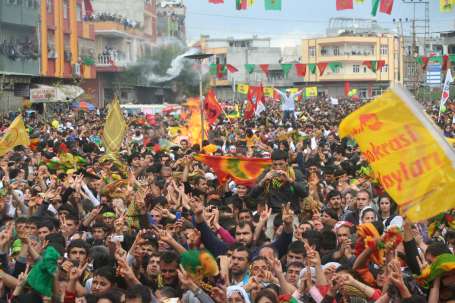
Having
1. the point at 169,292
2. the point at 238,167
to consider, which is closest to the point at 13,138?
the point at 238,167

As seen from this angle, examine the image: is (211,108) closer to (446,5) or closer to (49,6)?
(446,5)

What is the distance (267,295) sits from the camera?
5.80 m

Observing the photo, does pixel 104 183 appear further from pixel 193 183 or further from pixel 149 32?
pixel 149 32

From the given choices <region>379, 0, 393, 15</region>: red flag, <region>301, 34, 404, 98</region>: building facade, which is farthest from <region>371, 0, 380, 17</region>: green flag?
<region>301, 34, 404, 98</region>: building facade

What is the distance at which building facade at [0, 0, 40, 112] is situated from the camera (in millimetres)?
45125

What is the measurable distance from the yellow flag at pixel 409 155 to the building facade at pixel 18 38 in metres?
34.9

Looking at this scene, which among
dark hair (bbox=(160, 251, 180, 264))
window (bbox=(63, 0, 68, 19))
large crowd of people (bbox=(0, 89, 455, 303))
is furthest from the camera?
window (bbox=(63, 0, 68, 19))

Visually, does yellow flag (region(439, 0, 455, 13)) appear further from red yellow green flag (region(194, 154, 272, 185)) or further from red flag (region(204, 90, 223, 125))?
red yellow green flag (region(194, 154, 272, 185))

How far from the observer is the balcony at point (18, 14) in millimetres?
45000

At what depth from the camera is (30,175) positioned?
14133mm

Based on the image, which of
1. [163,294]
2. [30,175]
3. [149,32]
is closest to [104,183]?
[30,175]

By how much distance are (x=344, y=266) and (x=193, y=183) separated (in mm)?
5570

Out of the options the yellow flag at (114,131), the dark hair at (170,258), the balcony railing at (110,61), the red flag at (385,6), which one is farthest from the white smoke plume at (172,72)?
the dark hair at (170,258)

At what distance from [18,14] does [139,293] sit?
42612 millimetres
